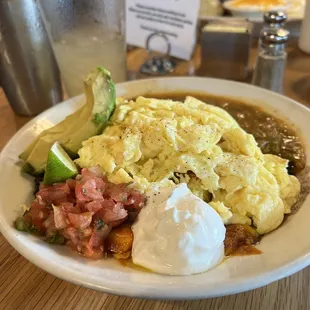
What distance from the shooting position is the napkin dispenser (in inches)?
96.0

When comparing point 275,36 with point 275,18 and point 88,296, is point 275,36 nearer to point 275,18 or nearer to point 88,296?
point 275,18

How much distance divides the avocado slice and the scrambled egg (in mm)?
60

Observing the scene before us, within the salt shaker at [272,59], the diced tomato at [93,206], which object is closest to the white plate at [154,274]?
the diced tomato at [93,206]

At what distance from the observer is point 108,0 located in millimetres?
2213

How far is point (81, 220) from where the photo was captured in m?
1.23

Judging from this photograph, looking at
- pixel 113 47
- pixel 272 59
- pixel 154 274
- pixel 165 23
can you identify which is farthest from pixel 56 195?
pixel 165 23

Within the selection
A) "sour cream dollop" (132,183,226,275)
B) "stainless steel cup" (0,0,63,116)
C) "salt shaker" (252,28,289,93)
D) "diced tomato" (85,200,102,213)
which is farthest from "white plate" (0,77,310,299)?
"salt shaker" (252,28,289,93)

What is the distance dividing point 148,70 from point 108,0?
2.12ft

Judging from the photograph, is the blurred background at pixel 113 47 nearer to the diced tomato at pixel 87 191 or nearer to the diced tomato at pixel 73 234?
the diced tomato at pixel 87 191

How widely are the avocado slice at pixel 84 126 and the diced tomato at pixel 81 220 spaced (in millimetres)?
389

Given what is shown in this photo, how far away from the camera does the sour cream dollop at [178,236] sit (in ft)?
3.71

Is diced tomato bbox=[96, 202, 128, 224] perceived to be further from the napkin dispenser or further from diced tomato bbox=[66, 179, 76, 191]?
the napkin dispenser

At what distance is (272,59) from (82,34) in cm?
112

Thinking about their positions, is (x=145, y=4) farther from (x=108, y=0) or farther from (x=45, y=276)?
(x=45, y=276)
